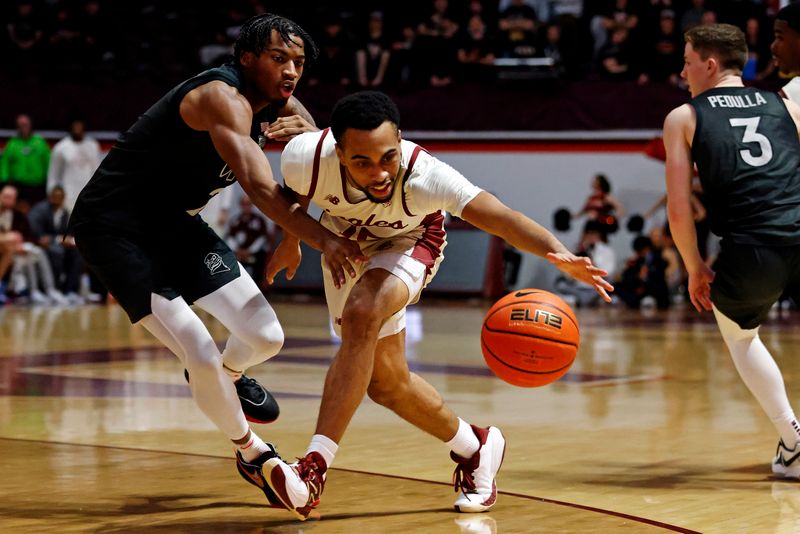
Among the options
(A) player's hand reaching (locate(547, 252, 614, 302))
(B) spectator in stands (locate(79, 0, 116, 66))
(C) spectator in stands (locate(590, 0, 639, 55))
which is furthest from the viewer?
(B) spectator in stands (locate(79, 0, 116, 66))

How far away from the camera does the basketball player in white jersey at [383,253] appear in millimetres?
4762

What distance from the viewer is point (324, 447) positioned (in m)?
4.83

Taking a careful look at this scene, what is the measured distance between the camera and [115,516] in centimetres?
488

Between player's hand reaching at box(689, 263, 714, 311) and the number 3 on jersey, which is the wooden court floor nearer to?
player's hand reaching at box(689, 263, 714, 311)

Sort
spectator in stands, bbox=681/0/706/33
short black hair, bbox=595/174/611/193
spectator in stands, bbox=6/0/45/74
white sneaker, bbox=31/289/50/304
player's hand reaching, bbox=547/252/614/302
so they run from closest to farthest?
player's hand reaching, bbox=547/252/614/302 → spectator in stands, bbox=681/0/706/33 → white sneaker, bbox=31/289/50/304 → short black hair, bbox=595/174/611/193 → spectator in stands, bbox=6/0/45/74

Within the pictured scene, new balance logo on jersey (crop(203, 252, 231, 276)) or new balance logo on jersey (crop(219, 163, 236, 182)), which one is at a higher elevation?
new balance logo on jersey (crop(219, 163, 236, 182))

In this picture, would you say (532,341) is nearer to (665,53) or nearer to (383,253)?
(383,253)

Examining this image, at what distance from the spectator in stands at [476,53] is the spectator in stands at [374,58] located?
3.87 feet

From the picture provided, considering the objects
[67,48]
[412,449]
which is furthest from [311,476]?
[67,48]

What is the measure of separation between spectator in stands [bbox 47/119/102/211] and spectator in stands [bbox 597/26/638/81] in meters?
7.68

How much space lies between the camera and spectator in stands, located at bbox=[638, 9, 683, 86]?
707 inches

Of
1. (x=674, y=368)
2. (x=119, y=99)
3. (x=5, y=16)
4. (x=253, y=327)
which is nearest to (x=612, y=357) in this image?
(x=674, y=368)

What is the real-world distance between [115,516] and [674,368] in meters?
6.30

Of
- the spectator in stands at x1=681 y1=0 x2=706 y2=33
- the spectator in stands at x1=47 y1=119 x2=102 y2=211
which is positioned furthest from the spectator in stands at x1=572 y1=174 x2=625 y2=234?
the spectator in stands at x1=47 y1=119 x2=102 y2=211
